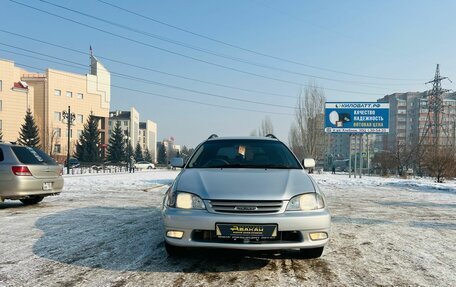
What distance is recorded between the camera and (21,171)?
26.1 feet

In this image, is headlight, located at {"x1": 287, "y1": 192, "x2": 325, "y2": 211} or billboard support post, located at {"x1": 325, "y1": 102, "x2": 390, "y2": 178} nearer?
headlight, located at {"x1": 287, "y1": 192, "x2": 325, "y2": 211}

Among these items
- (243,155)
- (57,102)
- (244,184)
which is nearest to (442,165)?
(243,155)

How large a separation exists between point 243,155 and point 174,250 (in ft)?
5.73

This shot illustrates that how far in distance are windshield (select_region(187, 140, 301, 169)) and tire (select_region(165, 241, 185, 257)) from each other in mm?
1228

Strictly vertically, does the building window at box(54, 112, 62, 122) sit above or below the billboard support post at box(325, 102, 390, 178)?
above

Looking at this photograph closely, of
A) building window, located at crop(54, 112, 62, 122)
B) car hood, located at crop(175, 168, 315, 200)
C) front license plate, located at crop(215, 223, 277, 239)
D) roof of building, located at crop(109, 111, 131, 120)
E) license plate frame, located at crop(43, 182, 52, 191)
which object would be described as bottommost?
license plate frame, located at crop(43, 182, 52, 191)

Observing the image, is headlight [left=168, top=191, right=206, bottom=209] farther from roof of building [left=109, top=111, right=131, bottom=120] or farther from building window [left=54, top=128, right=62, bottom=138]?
roof of building [left=109, top=111, right=131, bottom=120]

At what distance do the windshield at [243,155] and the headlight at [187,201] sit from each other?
41.1 inches

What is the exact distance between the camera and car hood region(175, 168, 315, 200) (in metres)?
3.74

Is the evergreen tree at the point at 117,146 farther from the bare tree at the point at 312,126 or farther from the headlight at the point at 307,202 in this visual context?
the headlight at the point at 307,202

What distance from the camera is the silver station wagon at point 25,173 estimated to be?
25.7 feet

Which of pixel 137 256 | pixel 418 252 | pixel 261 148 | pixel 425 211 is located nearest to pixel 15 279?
pixel 137 256

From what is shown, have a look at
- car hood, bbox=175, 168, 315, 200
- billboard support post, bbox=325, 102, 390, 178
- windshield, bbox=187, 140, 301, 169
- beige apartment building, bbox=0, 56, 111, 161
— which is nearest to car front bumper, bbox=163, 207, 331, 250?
car hood, bbox=175, 168, 315, 200

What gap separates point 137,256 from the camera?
4.36 meters
